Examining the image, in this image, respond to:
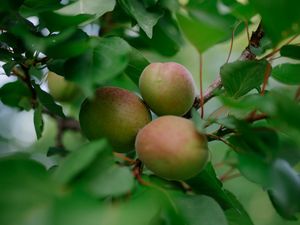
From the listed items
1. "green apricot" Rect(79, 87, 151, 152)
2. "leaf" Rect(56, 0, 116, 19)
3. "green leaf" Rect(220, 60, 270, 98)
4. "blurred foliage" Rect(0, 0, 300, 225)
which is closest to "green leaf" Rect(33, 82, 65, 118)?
"blurred foliage" Rect(0, 0, 300, 225)

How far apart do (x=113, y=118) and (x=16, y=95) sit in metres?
0.38

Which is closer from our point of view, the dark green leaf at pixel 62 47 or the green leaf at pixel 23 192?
the green leaf at pixel 23 192

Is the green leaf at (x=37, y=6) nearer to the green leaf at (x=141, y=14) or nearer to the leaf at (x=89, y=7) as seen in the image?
the leaf at (x=89, y=7)

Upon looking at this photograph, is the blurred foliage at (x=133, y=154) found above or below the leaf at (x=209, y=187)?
above

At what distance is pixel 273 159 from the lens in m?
0.71

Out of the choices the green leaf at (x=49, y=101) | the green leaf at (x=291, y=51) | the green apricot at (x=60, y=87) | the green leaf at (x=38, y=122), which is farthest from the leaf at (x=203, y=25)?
the green apricot at (x=60, y=87)

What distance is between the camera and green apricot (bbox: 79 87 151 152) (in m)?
0.92

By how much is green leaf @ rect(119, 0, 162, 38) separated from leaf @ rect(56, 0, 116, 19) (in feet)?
0.15

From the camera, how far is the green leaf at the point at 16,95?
3.85 ft

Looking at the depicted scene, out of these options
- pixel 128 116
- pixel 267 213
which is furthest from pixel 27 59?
pixel 267 213

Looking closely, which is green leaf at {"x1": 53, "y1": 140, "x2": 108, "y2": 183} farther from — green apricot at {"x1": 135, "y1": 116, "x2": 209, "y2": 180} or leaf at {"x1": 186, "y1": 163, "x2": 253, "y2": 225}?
leaf at {"x1": 186, "y1": 163, "x2": 253, "y2": 225}

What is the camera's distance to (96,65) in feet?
2.43

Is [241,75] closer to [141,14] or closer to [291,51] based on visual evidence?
[291,51]

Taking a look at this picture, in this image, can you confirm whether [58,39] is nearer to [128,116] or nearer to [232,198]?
[128,116]
